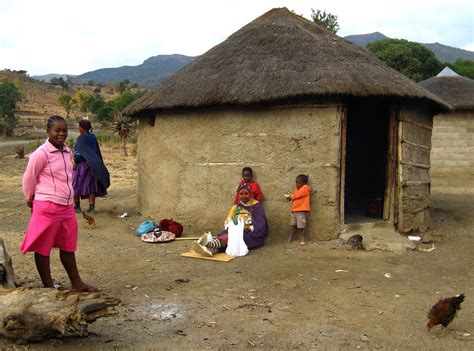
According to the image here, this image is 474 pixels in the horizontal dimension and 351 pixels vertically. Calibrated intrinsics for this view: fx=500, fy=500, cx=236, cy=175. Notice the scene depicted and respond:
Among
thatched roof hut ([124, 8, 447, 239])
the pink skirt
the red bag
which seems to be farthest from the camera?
the red bag

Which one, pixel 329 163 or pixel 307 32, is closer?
pixel 329 163

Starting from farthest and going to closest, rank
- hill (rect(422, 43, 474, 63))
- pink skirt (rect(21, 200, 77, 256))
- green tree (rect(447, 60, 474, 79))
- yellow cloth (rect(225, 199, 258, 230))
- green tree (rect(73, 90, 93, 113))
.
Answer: hill (rect(422, 43, 474, 63)) → green tree (rect(73, 90, 93, 113)) → green tree (rect(447, 60, 474, 79)) → yellow cloth (rect(225, 199, 258, 230)) → pink skirt (rect(21, 200, 77, 256))

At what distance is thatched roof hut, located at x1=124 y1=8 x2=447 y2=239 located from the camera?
6.54 m

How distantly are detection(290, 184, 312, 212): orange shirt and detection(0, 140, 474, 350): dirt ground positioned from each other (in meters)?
0.49

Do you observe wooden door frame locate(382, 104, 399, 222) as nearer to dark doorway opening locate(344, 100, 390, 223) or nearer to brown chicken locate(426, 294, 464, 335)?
dark doorway opening locate(344, 100, 390, 223)

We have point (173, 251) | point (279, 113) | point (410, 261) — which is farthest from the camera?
point (279, 113)

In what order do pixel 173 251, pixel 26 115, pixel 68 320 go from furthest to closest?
1. pixel 26 115
2. pixel 173 251
3. pixel 68 320

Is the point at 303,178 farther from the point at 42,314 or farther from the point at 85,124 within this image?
the point at 42,314

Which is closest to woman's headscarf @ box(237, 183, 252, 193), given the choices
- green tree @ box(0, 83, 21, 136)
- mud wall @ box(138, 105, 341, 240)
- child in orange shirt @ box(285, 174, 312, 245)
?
mud wall @ box(138, 105, 341, 240)

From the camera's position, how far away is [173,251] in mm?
6238

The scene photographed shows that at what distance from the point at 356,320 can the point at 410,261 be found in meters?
2.24

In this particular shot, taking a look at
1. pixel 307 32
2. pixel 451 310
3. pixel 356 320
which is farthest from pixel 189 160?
pixel 451 310

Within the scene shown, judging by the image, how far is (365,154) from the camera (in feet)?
32.0

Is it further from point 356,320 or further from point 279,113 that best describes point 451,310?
point 279,113
